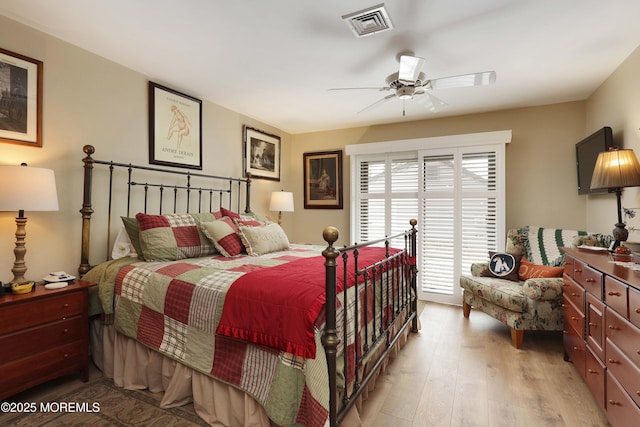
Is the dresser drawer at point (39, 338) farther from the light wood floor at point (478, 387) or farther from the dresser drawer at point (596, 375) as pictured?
the dresser drawer at point (596, 375)

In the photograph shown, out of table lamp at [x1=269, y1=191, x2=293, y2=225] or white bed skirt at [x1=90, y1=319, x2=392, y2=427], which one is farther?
table lamp at [x1=269, y1=191, x2=293, y2=225]

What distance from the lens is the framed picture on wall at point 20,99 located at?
6.65 ft

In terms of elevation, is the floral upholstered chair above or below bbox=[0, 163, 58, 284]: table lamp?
below

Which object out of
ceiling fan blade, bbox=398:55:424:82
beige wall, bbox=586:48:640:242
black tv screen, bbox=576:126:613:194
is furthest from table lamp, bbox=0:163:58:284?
black tv screen, bbox=576:126:613:194

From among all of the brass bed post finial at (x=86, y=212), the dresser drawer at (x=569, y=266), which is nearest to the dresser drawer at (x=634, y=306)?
the dresser drawer at (x=569, y=266)

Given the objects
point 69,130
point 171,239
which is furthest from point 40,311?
point 69,130

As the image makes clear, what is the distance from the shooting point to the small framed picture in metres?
4.06

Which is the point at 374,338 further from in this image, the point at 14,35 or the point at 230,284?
the point at 14,35

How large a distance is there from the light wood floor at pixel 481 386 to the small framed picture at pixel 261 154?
2781 mm

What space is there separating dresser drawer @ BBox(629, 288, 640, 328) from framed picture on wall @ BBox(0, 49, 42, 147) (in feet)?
11.5

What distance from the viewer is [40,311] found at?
1865 millimetres

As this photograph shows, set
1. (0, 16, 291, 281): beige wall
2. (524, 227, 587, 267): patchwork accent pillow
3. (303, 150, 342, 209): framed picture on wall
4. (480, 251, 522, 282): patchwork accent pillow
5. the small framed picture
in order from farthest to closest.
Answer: (303, 150, 342, 209): framed picture on wall → the small framed picture → (480, 251, 522, 282): patchwork accent pillow → (524, 227, 587, 267): patchwork accent pillow → (0, 16, 291, 281): beige wall

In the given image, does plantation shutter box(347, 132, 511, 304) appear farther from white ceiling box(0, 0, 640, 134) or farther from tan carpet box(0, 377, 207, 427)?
tan carpet box(0, 377, 207, 427)

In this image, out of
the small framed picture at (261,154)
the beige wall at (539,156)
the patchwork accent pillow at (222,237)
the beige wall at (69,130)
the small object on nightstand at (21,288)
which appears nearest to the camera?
the small object on nightstand at (21,288)
